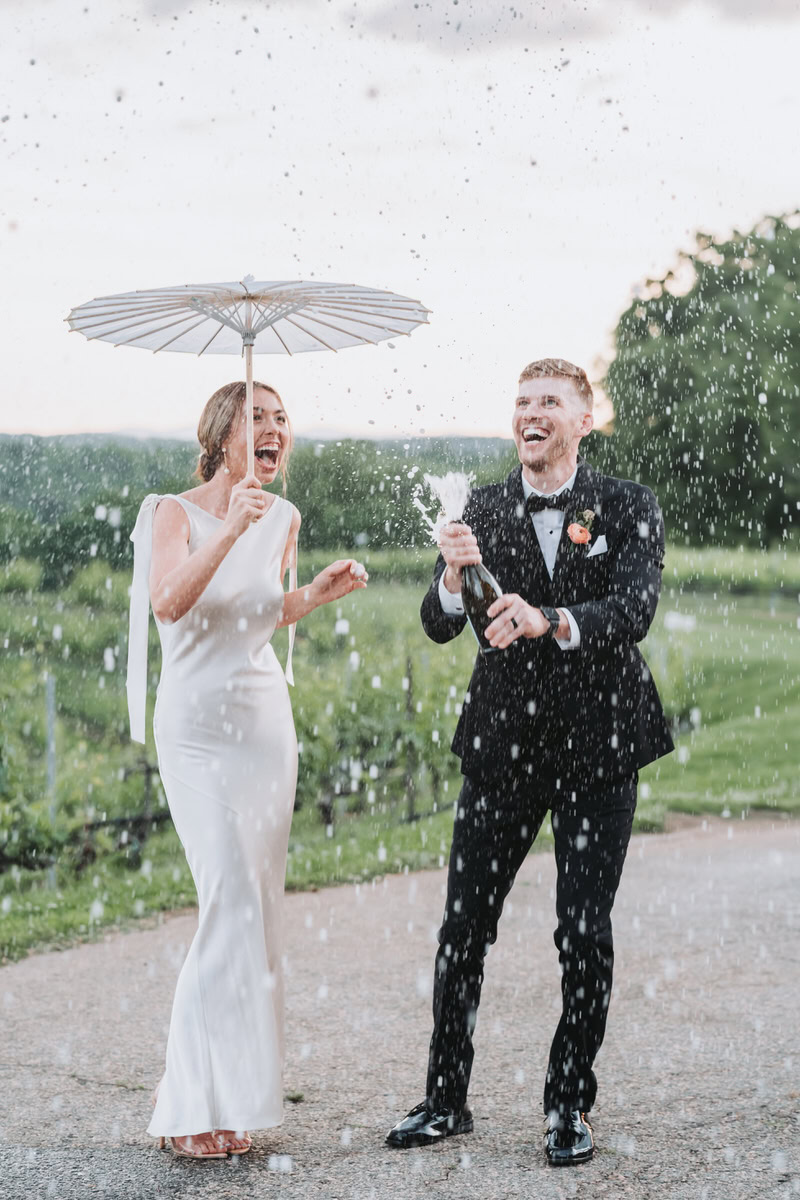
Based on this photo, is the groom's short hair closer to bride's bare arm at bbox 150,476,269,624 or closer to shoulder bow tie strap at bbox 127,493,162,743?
bride's bare arm at bbox 150,476,269,624

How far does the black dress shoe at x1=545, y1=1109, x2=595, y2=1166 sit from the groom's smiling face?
1.60 meters

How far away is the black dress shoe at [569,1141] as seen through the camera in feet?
10.6

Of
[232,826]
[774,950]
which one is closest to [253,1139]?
[232,826]

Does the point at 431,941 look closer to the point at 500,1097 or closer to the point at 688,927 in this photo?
the point at 688,927

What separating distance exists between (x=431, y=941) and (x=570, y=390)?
11.2ft

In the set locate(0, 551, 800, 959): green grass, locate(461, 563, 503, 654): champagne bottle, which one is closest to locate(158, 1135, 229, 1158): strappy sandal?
locate(461, 563, 503, 654): champagne bottle

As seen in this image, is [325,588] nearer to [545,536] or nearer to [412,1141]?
[545,536]

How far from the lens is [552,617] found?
312 cm

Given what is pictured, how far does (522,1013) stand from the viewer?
15.7 feet

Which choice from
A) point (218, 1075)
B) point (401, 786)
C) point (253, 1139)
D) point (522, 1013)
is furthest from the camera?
point (401, 786)

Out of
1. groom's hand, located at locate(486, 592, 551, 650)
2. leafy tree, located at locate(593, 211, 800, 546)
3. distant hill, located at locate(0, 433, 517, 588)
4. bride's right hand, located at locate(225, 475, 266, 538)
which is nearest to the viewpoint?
groom's hand, located at locate(486, 592, 551, 650)

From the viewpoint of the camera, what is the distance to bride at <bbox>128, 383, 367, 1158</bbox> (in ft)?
10.6

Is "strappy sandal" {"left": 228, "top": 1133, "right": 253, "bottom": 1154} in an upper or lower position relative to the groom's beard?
lower

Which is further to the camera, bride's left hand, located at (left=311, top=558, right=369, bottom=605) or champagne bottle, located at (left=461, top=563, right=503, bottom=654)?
bride's left hand, located at (left=311, top=558, right=369, bottom=605)
